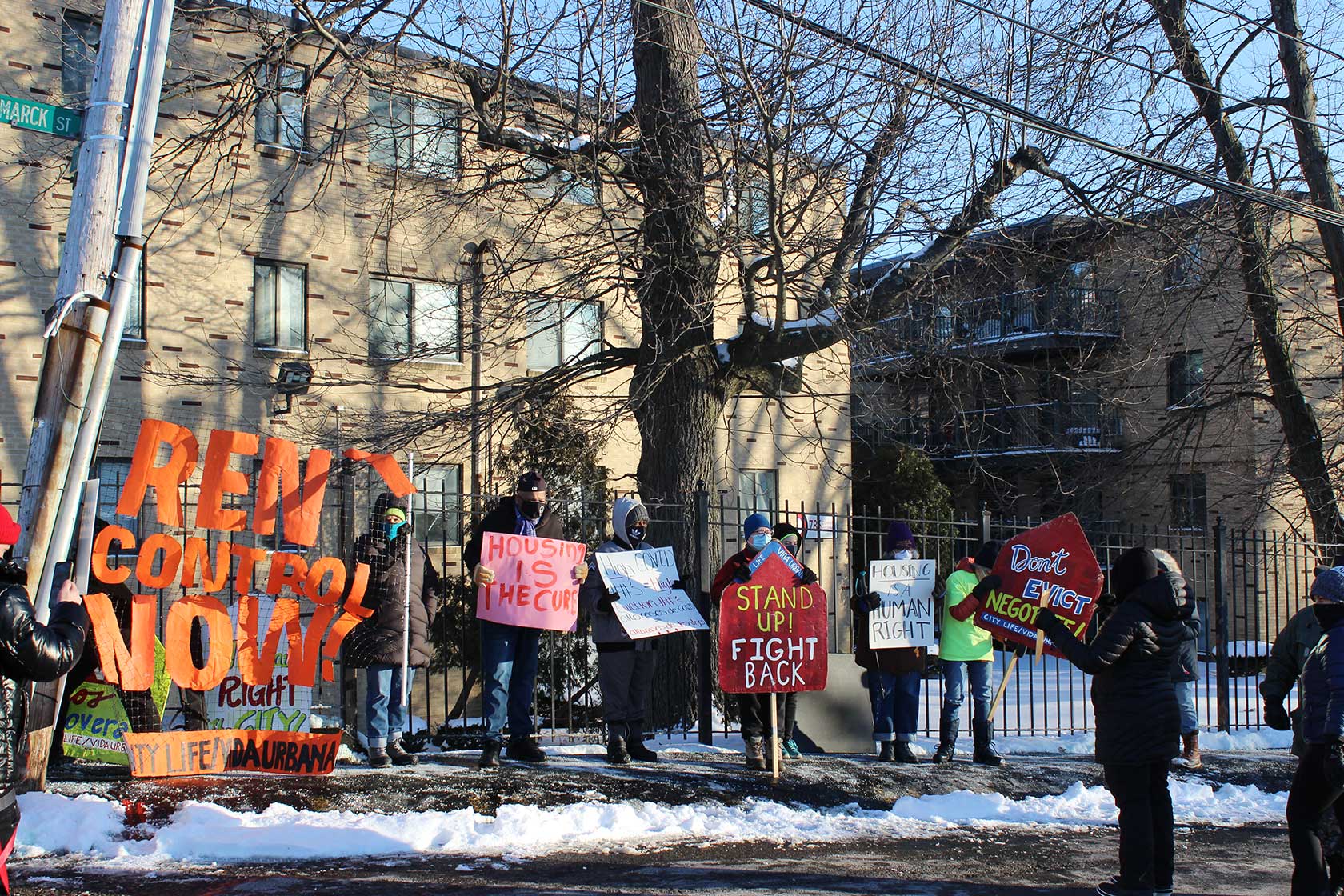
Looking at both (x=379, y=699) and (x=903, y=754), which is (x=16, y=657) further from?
(x=903, y=754)

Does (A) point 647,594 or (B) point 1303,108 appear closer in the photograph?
(A) point 647,594

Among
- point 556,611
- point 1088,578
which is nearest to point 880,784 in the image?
point 1088,578

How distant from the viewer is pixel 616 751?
338 inches

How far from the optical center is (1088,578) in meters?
7.78

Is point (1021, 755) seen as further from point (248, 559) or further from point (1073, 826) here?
point (248, 559)

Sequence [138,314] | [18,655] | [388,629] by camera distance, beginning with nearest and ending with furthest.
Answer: [18,655]
[388,629]
[138,314]

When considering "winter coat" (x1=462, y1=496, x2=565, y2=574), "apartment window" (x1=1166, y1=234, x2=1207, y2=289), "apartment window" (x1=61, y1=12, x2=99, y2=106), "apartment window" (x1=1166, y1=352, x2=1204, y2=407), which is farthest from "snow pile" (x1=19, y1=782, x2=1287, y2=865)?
"apartment window" (x1=1166, y1=352, x2=1204, y2=407)

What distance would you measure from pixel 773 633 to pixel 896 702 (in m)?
1.52

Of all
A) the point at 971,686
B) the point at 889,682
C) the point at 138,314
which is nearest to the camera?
the point at 889,682

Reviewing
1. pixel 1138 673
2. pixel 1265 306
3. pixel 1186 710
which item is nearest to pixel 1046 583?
pixel 1138 673

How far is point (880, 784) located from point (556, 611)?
106 inches

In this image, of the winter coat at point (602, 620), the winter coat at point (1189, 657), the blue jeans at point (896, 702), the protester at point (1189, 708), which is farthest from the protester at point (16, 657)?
the protester at point (1189, 708)

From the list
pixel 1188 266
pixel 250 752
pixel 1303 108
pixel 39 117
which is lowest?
pixel 250 752

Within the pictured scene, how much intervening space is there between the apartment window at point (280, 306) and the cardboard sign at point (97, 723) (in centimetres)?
986
